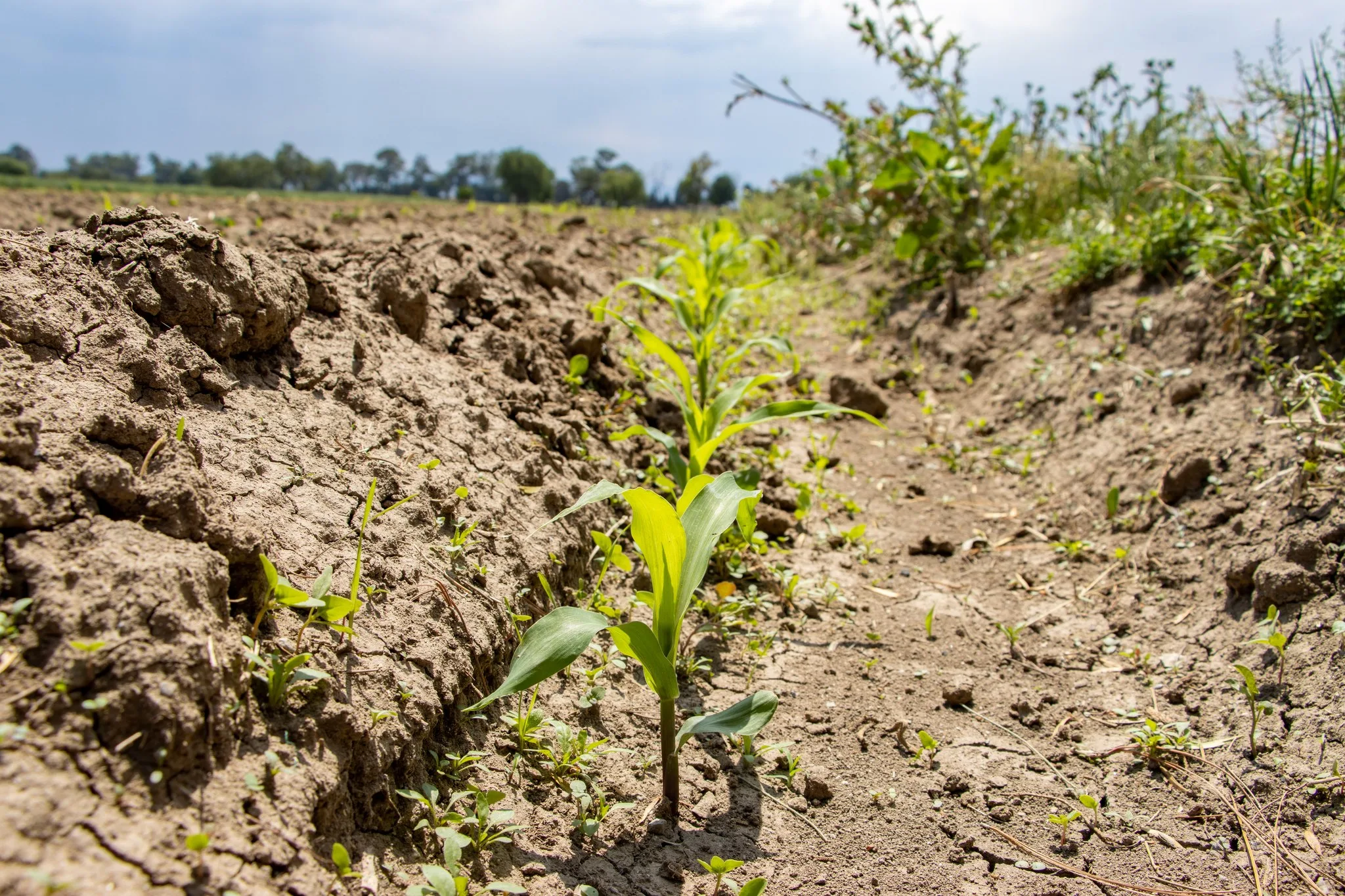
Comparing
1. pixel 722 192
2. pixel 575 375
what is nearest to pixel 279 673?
pixel 575 375

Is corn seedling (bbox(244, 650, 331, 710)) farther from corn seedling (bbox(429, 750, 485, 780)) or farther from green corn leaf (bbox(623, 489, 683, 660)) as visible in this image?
green corn leaf (bbox(623, 489, 683, 660))

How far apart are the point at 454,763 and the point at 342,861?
15.4 inches

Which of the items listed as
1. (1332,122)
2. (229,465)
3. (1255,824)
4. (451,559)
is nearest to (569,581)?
(451,559)

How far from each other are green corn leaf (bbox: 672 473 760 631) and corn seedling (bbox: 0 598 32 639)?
115 centimetres

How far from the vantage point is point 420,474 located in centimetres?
218

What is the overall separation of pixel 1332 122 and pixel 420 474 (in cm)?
409

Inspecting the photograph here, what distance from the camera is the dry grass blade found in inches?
68.0

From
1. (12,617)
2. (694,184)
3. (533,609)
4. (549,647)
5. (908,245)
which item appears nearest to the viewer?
(12,617)

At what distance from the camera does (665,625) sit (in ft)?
5.98

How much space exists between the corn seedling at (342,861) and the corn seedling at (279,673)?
284 mm

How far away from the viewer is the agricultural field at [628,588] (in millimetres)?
1312

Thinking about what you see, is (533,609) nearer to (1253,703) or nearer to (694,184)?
(1253,703)

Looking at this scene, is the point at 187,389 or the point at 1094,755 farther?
the point at 1094,755

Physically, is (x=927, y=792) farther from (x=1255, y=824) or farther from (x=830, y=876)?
(x=1255, y=824)
